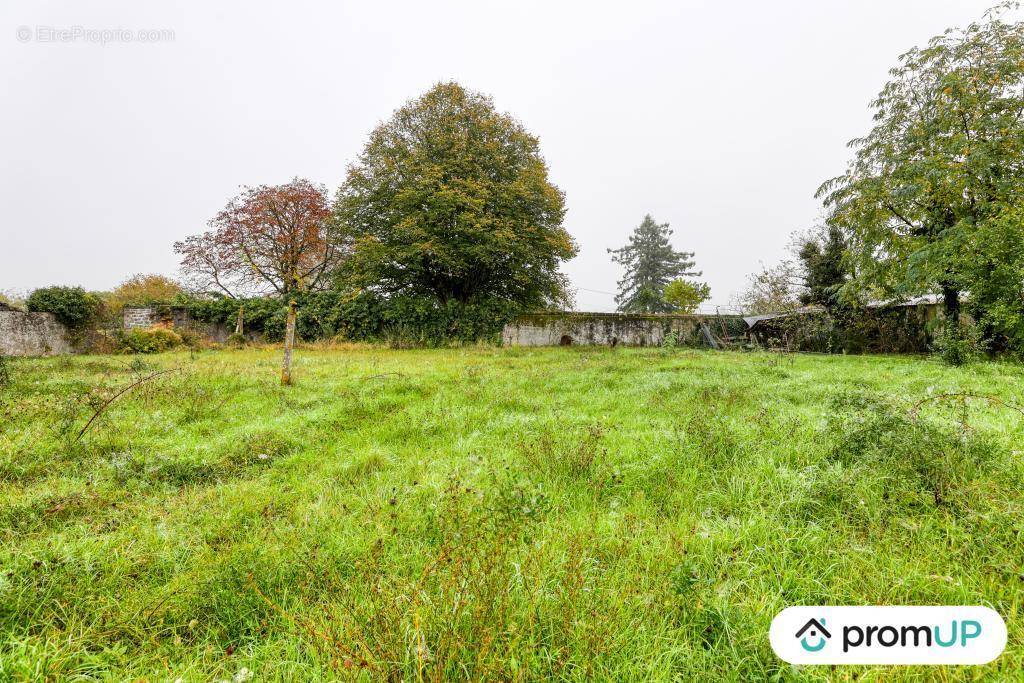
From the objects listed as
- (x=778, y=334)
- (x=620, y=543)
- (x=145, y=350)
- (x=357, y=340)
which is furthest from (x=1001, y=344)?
(x=145, y=350)

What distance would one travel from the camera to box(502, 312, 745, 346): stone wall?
1911 cm

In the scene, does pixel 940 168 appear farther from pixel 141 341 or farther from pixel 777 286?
pixel 141 341

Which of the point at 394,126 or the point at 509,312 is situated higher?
the point at 394,126

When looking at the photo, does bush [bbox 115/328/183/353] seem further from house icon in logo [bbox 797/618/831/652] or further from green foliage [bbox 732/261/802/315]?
green foliage [bbox 732/261/802/315]

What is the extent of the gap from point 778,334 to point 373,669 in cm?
2161

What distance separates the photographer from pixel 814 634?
61.2 inches

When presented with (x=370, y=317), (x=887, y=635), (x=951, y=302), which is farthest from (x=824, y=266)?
(x=887, y=635)

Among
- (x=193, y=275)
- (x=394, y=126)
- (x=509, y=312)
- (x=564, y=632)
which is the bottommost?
(x=564, y=632)

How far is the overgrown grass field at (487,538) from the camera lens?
1565 millimetres

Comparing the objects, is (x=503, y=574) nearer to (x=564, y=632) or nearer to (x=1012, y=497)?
(x=564, y=632)

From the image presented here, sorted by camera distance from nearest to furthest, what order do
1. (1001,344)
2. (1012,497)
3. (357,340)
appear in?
1. (1012,497)
2. (1001,344)
3. (357,340)

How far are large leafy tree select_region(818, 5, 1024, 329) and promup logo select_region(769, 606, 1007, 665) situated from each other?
1169cm

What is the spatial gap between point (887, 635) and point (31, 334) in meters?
19.5

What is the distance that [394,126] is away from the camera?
18688mm
